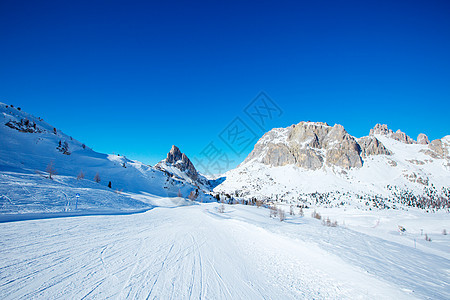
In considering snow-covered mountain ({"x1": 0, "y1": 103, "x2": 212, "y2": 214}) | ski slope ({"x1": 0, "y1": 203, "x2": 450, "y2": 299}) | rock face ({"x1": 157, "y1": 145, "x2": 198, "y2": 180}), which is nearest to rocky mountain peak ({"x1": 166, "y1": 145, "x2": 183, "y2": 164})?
rock face ({"x1": 157, "y1": 145, "x2": 198, "y2": 180})

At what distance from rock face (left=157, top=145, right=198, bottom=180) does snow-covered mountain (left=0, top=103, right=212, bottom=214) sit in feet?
329

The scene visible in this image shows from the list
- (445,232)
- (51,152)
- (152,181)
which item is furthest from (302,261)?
(445,232)

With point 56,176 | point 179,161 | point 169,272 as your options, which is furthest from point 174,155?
point 169,272

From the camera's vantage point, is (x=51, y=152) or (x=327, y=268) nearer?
(x=327, y=268)

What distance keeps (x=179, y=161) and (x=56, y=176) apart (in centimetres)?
15806

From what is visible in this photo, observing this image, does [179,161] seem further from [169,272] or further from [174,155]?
[169,272]

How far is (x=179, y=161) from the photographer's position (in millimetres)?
177500

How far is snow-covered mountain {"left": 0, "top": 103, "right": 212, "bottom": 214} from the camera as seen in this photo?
41.0 feet

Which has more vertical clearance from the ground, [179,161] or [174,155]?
[174,155]

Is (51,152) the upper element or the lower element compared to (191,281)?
upper

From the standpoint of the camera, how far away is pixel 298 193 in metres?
186

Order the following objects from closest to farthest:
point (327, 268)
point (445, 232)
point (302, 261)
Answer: point (327, 268) → point (302, 261) → point (445, 232)

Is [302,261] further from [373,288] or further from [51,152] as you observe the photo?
[51,152]

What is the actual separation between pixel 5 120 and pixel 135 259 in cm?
5472
